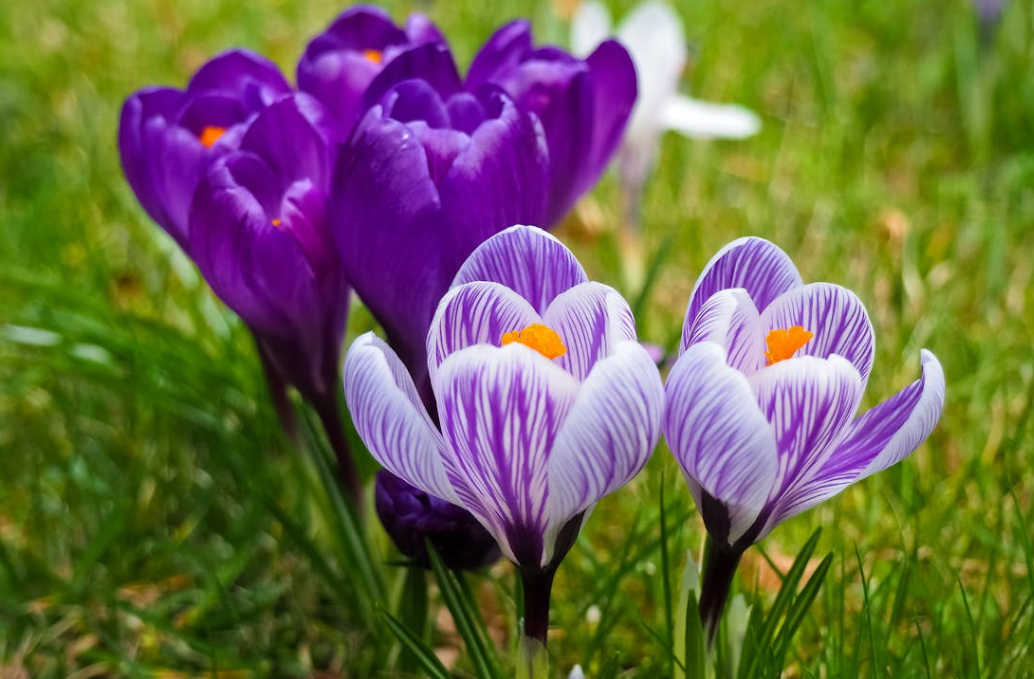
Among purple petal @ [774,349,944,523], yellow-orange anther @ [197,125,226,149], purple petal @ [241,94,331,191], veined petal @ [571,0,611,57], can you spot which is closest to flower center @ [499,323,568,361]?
purple petal @ [774,349,944,523]

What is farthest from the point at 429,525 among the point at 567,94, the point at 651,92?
the point at 651,92

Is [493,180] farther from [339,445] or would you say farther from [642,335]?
[642,335]

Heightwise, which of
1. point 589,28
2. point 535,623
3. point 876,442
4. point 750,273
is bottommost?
point 535,623

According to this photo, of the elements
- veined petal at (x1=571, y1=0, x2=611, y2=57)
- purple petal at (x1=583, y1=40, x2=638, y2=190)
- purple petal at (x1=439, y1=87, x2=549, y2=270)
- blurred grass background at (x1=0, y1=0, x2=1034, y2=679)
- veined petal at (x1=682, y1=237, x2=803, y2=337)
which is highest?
veined petal at (x1=571, y1=0, x2=611, y2=57)

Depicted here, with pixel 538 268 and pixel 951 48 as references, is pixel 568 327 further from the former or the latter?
pixel 951 48

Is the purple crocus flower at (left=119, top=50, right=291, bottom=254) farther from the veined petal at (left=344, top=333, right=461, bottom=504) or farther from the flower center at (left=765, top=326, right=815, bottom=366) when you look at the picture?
the flower center at (left=765, top=326, right=815, bottom=366)

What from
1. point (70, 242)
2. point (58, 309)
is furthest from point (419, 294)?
point (70, 242)
